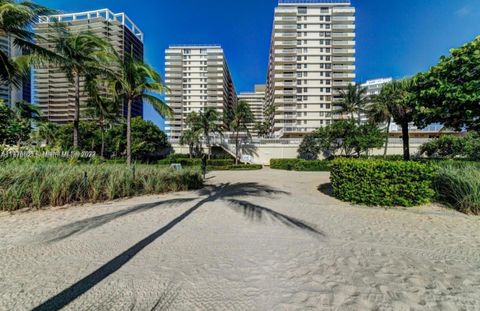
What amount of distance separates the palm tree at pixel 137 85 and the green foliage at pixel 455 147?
31033mm

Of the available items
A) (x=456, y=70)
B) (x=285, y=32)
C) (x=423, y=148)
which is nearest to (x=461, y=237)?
(x=456, y=70)

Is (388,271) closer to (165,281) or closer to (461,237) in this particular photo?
(461,237)

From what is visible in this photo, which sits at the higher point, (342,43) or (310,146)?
(342,43)

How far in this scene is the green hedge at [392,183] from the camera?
21.9ft

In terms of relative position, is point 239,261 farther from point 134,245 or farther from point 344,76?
point 344,76

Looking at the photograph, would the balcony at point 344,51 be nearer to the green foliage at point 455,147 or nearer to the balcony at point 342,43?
the balcony at point 342,43

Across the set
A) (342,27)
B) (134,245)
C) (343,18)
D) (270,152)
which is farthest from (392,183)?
(343,18)

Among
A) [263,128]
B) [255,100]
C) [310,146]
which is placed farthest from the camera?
[255,100]

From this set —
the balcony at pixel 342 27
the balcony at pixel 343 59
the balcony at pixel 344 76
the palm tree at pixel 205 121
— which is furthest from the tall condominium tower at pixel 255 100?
the palm tree at pixel 205 121

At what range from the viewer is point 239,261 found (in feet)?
10.9

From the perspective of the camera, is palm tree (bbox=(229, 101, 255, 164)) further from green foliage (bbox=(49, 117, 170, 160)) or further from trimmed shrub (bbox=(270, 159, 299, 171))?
green foliage (bbox=(49, 117, 170, 160))

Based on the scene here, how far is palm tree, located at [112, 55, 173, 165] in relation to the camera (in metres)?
11.5

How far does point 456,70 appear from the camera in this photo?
294 inches

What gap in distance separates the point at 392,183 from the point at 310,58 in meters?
61.0
